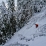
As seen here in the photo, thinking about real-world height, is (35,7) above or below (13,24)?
above

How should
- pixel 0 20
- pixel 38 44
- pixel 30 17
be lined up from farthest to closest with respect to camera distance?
pixel 30 17 → pixel 0 20 → pixel 38 44

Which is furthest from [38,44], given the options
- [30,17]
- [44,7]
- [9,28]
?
[44,7]

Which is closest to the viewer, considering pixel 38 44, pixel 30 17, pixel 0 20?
pixel 38 44

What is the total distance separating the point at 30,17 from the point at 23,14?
931 mm

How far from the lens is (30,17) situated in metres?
19.9

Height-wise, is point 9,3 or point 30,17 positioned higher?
point 9,3

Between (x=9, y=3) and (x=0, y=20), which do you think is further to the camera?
(x=9, y=3)

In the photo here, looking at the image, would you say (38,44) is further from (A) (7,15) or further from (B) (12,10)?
(B) (12,10)

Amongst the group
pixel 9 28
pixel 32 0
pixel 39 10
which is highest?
pixel 32 0

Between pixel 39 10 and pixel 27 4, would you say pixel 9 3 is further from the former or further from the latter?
pixel 39 10

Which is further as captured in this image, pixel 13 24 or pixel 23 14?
pixel 23 14

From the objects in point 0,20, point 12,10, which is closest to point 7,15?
point 0,20

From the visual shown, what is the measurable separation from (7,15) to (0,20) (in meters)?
0.98

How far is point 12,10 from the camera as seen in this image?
2014 centimetres
